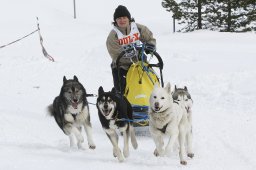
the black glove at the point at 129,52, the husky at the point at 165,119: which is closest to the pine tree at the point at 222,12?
the black glove at the point at 129,52

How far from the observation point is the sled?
6203 mm

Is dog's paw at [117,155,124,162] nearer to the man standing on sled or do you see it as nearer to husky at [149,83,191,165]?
husky at [149,83,191,165]

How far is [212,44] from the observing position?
19.1m

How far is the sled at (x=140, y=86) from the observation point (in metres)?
6.20

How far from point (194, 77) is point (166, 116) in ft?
21.1

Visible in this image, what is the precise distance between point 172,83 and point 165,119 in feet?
21.3

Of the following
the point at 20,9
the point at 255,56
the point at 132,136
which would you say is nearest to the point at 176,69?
the point at 255,56

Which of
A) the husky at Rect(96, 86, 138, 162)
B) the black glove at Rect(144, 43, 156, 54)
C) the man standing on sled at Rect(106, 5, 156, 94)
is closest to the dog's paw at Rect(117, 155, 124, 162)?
the husky at Rect(96, 86, 138, 162)

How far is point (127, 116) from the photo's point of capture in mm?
5438

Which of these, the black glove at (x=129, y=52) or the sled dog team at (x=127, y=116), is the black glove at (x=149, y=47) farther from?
the sled dog team at (x=127, y=116)

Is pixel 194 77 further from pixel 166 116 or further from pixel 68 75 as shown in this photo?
pixel 166 116

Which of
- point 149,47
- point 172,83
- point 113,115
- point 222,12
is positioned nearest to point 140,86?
point 149,47

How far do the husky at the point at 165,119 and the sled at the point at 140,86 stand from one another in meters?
1.04

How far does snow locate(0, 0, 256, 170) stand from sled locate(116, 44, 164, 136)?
367 mm
